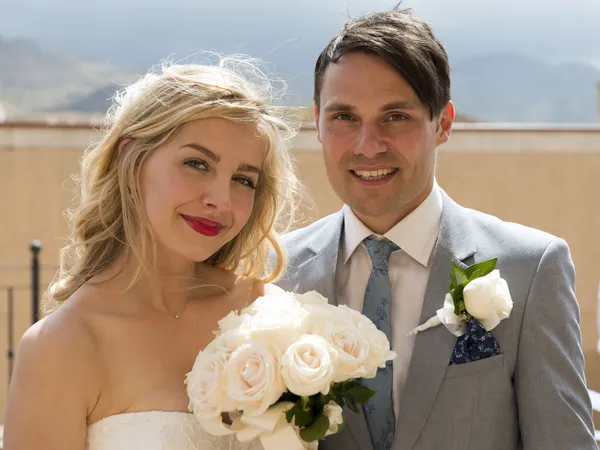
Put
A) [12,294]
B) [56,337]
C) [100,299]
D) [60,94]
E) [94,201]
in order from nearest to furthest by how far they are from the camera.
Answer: [56,337] → [100,299] → [94,201] → [12,294] → [60,94]

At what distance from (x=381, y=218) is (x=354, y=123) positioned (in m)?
0.34

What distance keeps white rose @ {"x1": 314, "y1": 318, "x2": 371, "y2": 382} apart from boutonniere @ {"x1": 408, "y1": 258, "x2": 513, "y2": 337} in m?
0.48

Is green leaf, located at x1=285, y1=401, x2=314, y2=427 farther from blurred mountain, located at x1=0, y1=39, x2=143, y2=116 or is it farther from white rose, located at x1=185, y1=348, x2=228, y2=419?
blurred mountain, located at x1=0, y1=39, x2=143, y2=116

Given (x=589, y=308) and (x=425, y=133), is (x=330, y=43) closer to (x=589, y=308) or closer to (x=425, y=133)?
(x=425, y=133)

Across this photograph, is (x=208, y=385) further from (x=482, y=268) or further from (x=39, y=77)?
(x=39, y=77)

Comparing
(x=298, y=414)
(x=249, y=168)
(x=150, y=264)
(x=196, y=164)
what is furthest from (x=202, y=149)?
(x=298, y=414)

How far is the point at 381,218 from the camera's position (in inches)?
115

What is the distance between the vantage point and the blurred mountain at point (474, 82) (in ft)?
76.3

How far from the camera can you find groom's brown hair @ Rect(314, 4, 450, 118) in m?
2.77

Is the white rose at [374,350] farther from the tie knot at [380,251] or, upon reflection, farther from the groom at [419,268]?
the tie knot at [380,251]

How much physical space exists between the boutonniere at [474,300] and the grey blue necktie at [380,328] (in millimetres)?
133

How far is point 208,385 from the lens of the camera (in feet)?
7.17

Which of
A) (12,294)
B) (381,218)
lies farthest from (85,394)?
(12,294)

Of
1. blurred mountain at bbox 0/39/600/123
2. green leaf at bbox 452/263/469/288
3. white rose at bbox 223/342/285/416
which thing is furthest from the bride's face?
blurred mountain at bbox 0/39/600/123
